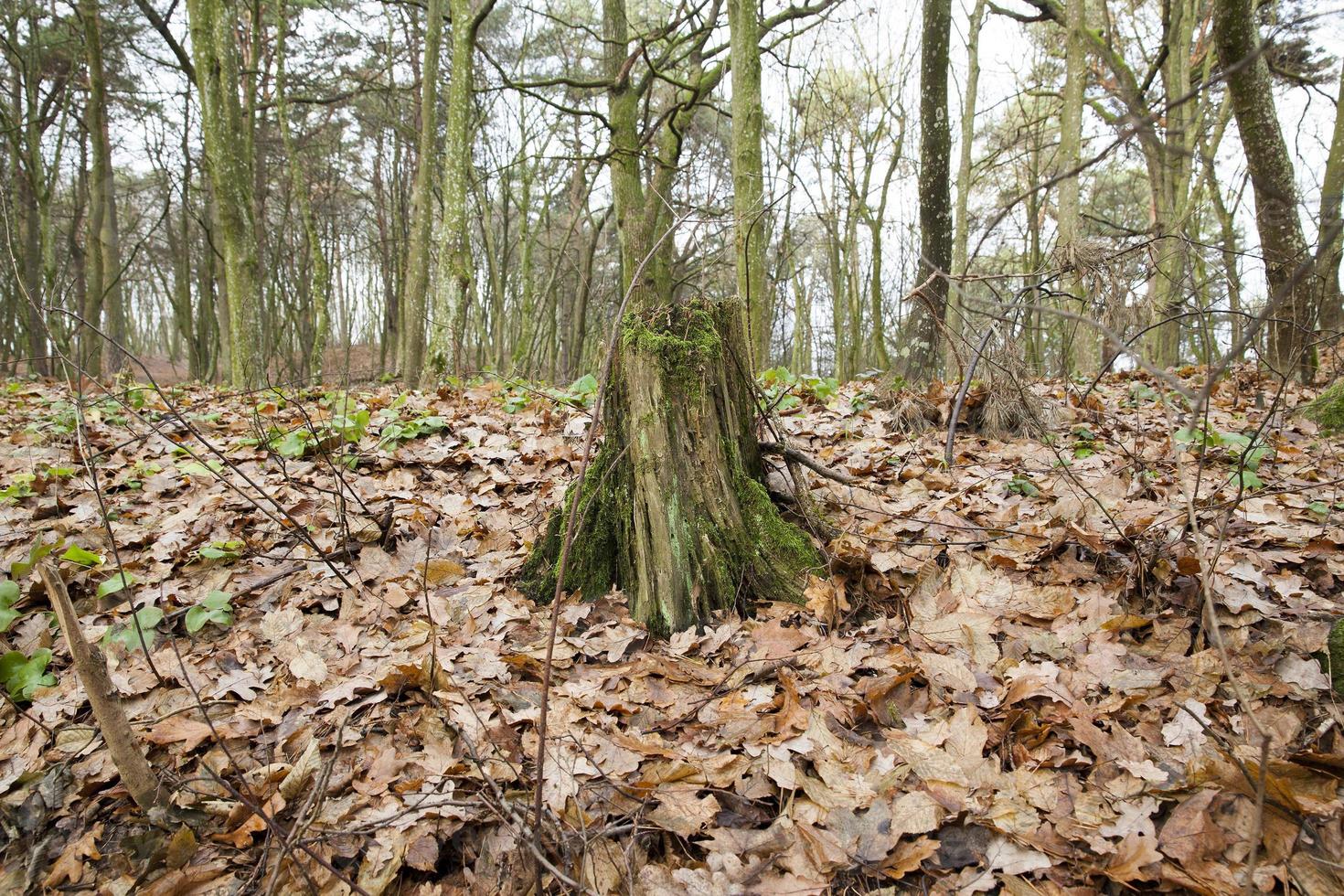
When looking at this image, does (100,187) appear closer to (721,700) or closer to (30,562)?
(30,562)

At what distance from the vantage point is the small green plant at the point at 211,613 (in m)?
2.62

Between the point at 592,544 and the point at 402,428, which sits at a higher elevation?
the point at 402,428

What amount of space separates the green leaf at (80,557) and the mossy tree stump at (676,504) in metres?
1.82

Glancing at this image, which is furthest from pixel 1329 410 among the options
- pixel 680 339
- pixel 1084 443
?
pixel 680 339

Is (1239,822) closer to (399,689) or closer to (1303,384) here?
(399,689)

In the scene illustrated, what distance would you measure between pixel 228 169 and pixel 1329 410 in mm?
10076

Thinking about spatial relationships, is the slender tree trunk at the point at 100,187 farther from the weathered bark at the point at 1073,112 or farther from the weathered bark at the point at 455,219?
the weathered bark at the point at 1073,112

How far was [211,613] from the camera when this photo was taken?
8.77ft

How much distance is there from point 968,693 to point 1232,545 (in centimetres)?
142

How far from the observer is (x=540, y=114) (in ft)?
50.4

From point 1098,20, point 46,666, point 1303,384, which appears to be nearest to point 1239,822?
point 46,666

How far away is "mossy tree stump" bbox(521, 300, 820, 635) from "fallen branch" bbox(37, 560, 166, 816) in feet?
4.48

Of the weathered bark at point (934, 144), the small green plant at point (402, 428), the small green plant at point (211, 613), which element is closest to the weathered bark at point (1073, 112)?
the weathered bark at point (934, 144)

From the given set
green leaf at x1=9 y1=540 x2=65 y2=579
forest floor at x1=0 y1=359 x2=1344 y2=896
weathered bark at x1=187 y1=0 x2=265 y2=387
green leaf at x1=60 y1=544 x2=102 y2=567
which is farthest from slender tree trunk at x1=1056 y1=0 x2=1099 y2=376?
weathered bark at x1=187 y1=0 x2=265 y2=387
